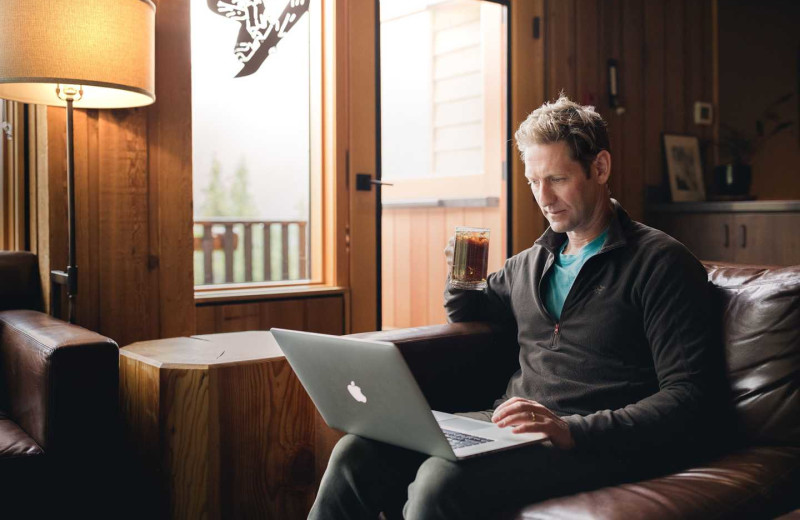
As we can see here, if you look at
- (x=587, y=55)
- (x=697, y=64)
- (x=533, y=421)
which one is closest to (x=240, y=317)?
(x=533, y=421)

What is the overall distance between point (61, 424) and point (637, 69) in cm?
375

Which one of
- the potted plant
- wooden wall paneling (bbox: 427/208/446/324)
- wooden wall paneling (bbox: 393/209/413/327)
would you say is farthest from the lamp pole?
the potted plant

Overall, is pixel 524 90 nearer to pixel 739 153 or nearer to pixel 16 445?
pixel 739 153

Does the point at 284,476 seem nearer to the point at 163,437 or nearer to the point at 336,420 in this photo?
the point at 163,437

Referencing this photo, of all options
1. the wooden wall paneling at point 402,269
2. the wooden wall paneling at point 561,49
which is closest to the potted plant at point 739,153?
the wooden wall paneling at point 561,49

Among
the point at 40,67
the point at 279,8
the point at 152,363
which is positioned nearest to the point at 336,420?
the point at 152,363

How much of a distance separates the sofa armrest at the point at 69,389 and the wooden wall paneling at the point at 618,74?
317 cm

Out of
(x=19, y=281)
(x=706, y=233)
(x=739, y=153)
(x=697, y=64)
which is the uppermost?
(x=697, y=64)

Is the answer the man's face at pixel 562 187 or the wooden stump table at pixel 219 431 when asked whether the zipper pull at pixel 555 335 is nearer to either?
the man's face at pixel 562 187

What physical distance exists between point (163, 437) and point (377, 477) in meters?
0.70

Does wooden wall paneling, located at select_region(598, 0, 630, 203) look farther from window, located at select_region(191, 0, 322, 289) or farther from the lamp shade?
the lamp shade

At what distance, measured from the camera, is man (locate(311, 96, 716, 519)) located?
52.6 inches

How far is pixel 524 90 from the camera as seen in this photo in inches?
151

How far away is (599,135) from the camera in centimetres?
163
